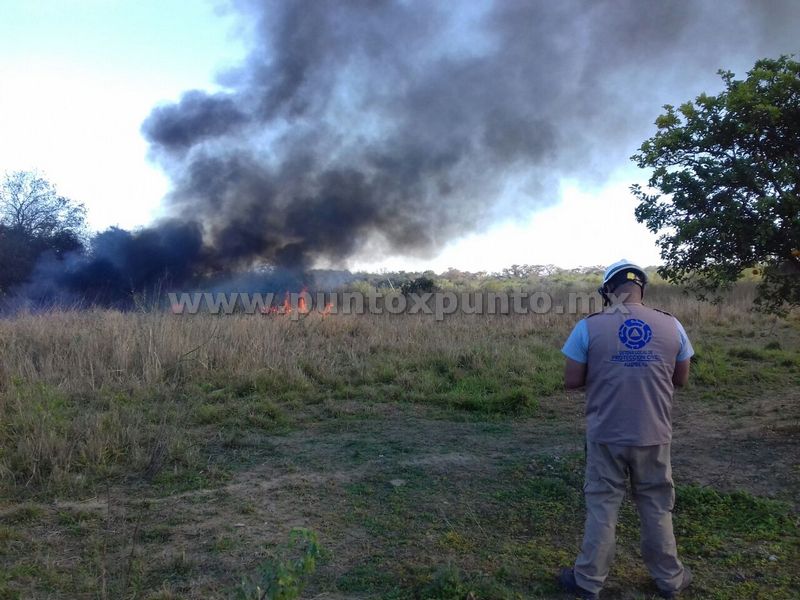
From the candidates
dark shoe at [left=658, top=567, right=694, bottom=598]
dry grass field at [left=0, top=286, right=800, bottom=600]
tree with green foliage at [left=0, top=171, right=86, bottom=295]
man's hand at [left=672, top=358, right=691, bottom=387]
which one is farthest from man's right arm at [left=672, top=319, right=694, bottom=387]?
tree with green foliage at [left=0, top=171, right=86, bottom=295]

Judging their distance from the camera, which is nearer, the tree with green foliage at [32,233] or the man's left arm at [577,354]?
the man's left arm at [577,354]

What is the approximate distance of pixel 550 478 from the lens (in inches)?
190

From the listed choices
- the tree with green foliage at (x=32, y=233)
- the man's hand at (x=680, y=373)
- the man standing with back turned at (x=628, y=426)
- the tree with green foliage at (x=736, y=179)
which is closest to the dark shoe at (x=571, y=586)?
the man standing with back turned at (x=628, y=426)

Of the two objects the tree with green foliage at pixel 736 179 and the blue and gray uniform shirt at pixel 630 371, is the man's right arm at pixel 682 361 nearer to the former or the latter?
Result: the blue and gray uniform shirt at pixel 630 371

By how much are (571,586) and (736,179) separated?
384 cm

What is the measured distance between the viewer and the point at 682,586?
3264 mm

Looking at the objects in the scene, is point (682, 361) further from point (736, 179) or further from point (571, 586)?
point (736, 179)

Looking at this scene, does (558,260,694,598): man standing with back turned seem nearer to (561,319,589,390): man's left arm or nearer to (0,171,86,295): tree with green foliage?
(561,319,589,390): man's left arm

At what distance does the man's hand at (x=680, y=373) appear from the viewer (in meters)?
3.31

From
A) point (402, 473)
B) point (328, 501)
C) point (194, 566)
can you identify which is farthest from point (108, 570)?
point (402, 473)

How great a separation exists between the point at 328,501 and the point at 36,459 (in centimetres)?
240

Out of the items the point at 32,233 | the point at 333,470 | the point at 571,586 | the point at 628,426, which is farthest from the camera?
the point at 32,233

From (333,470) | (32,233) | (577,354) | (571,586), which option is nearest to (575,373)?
(577,354)

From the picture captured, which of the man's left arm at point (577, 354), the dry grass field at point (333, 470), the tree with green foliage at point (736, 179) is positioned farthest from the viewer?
the tree with green foliage at point (736, 179)
